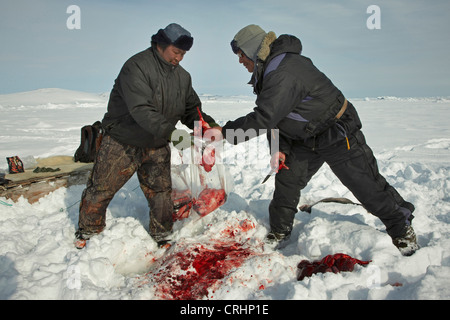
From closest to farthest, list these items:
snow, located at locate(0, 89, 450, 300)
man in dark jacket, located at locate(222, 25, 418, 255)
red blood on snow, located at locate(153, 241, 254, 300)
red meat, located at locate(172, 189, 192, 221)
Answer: snow, located at locate(0, 89, 450, 300)
red blood on snow, located at locate(153, 241, 254, 300)
man in dark jacket, located at locate(222, 25, 418, 255)
red meat, located at locate(172, 189, 192, 221)

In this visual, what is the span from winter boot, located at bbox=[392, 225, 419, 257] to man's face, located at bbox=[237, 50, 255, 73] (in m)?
1.89

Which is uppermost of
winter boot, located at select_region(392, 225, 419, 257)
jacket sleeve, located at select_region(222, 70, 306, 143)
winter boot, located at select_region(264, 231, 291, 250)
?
jacket sleeve, located at select_region(222, 70, 306, 143)

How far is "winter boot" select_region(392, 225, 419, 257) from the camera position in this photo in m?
2.71

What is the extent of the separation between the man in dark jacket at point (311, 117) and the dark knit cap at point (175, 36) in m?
0.41

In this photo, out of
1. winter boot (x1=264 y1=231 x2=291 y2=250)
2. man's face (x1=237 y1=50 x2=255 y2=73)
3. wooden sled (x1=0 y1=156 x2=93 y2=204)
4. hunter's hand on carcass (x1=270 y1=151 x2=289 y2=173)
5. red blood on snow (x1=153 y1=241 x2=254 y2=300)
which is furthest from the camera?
wooden sled (x1=0 y1=156 x2=93 y2=204)

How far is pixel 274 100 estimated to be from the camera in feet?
8.18

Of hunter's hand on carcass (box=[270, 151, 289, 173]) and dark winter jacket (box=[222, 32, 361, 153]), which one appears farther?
hunter's hand on carcass (box=[270, 151, 289, 173])

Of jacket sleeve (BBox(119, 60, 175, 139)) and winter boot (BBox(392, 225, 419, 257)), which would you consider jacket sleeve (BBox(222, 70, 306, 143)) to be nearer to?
jacket sleeve (BBox(119, 60, 175, 139))

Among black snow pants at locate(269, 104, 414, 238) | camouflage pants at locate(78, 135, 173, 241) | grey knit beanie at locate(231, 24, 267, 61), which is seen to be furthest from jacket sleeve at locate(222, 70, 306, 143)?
camouflage pants at locate(78, 135, 173, 241)

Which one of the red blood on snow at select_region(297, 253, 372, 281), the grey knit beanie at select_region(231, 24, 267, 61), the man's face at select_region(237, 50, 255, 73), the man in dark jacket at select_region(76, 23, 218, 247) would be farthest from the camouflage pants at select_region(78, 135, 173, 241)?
the red blood on snow at select_region(297, 253, 372, 281)

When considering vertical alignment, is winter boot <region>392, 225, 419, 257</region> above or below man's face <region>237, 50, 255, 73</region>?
below

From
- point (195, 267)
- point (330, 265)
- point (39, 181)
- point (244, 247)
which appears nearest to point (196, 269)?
point (195, 267)

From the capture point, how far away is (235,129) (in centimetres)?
265
